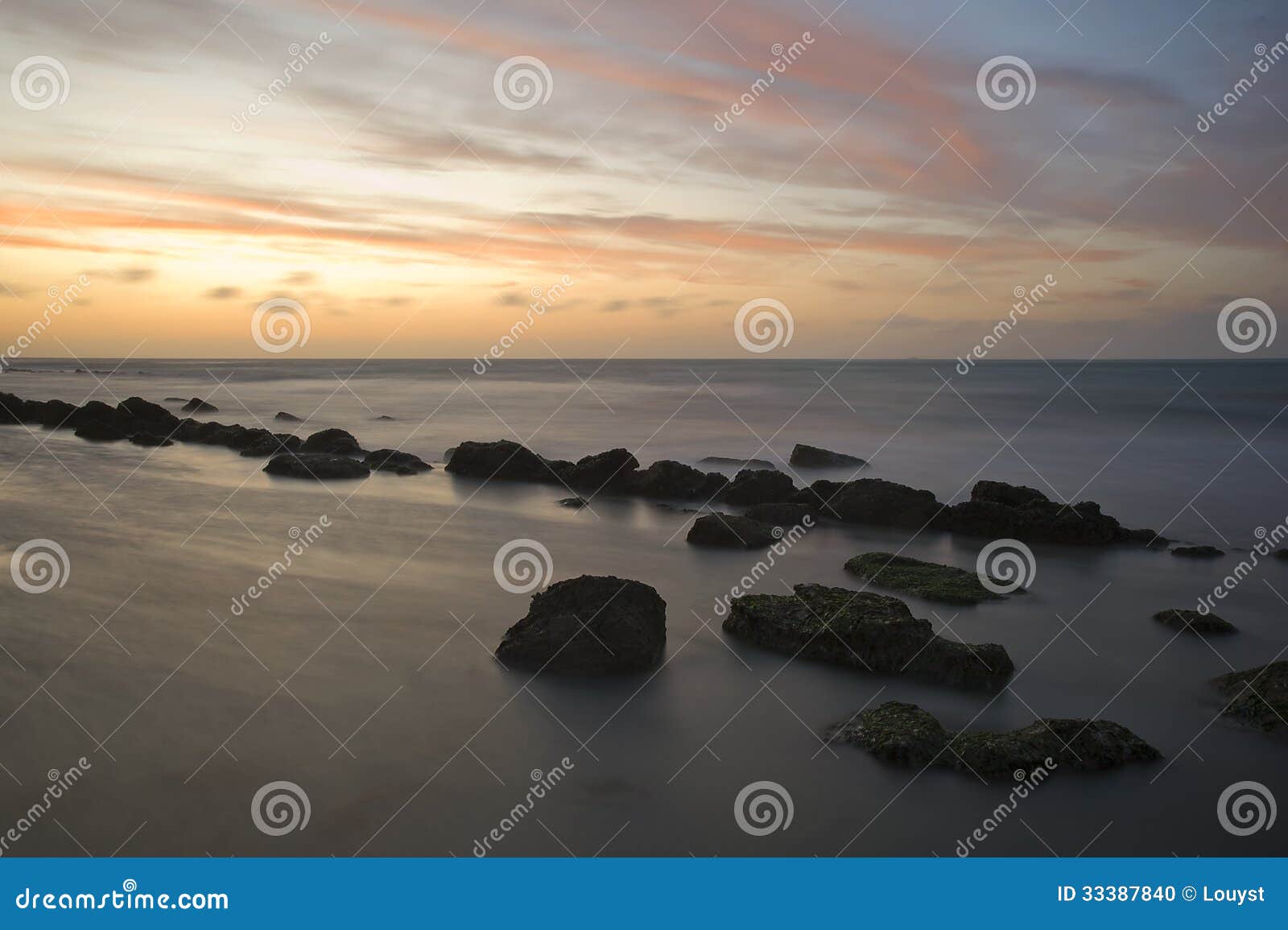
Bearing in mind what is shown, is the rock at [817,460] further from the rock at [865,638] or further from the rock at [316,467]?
the rock at [865,638]

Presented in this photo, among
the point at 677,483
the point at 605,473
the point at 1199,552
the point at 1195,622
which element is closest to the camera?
the point at 1195,622

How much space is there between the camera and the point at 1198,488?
21.9 meters

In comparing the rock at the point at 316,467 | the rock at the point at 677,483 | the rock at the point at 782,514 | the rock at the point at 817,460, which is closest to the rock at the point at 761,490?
the rock at the point at 677,483

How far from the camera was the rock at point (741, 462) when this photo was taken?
84.7 feet

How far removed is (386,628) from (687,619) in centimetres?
341

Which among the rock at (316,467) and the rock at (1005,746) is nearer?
the rock at (1005,746)

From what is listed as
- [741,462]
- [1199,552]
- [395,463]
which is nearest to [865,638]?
[1199,552]

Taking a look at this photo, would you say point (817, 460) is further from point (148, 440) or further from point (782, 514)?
point (148, 440)

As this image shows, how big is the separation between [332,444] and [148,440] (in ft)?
21.1

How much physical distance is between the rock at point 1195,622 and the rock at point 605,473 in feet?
35.3

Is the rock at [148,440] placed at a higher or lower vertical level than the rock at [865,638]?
lower

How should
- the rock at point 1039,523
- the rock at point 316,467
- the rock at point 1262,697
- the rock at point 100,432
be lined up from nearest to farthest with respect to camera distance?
the rock at point 1262,697
the rock at point 1039,523
the rock at point 316,467
the rock at point 100,432

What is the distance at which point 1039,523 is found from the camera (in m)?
15.2

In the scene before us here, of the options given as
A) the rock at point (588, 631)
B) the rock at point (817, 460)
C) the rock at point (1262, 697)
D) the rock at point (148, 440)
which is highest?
the rock at point (817, 460)
